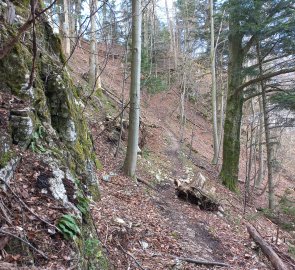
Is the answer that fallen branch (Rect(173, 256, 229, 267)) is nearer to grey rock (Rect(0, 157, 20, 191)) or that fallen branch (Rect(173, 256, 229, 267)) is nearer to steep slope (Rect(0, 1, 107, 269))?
steep slope (Rect(0, 1, 107, 269))

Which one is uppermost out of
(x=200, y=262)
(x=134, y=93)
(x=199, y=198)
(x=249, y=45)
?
(x=249, y=45)

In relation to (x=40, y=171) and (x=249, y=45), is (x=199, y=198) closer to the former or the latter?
(x=40, y=171)

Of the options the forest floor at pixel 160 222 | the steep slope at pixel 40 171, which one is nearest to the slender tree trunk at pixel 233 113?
the forest floor at pixel 160 222

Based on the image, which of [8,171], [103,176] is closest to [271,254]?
[103,176]

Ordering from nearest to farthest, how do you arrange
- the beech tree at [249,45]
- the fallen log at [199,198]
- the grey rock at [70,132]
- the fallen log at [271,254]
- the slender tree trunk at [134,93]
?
the grey rock at [70,132] < the fallen log at [271,254] < the slender tree trunk at [134,93] < the fallen log at [199,198] < the beech tree at [249,45]

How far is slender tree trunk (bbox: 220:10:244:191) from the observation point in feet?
37.8

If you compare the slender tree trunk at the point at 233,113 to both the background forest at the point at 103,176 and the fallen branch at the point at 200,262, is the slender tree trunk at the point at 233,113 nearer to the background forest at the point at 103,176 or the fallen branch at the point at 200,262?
the background forest at the point at 103,176

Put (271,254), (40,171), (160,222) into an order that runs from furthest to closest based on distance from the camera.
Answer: (160,222)
(271,254)
(40,171)

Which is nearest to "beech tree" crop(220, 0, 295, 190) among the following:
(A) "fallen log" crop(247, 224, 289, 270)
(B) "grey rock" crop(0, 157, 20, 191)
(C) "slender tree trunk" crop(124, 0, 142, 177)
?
(C) "slender tree trunk" crop(124, 0, 142, 177)

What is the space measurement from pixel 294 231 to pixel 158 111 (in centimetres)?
1506

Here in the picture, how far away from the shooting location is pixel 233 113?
1158cm

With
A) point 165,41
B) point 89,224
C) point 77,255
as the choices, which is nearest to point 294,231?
point 89,224

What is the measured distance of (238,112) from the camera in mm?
11625

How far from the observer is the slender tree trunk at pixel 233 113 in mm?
11508
